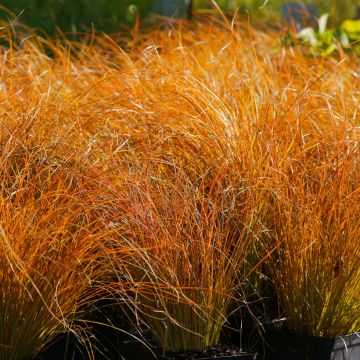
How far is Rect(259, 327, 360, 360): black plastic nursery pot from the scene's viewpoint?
2.90 m

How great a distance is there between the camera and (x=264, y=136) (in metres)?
3.36

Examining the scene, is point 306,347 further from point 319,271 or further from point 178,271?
point 178,271

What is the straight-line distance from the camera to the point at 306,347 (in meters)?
2.94

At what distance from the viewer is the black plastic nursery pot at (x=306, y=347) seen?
114 inches

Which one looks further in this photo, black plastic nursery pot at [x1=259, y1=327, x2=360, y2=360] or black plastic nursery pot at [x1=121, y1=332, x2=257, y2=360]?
black plastic nursery pot at [x1=259, y1=327, x2=360, y2=360]

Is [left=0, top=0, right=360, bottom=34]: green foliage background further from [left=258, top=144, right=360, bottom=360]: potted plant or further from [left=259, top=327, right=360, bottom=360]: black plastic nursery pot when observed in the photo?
[left=259, top=327, right=360, bottom=360]: black plastic nursery pot

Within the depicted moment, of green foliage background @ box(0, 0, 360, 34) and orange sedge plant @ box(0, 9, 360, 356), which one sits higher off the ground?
orange sedge plant @ box(0, 9, 360, 356)

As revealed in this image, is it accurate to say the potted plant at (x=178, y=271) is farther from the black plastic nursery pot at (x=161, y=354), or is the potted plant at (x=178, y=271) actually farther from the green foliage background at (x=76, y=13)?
the green foliage background at (x=76, y=13)

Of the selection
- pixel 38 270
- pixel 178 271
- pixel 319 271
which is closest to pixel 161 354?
pixel 178 271

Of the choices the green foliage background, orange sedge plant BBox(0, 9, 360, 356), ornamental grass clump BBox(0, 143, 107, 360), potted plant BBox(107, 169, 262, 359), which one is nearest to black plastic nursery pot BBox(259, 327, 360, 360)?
orange sedge plant BBox(0, 9, 360, 356)

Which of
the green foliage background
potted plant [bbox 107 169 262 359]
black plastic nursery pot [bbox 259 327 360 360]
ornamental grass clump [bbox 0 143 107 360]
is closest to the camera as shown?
ornamental grass clump [bbox 0 143 107 360]

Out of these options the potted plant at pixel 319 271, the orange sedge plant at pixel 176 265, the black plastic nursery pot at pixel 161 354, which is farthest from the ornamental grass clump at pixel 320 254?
the black plastic nursery pot at pixel 161 354

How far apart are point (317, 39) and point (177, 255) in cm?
330

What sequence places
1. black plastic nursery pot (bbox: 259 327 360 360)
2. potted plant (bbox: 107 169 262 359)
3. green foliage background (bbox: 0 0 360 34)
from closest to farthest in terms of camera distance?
1. potted plant (bbox: 107 169 262 359)
2. black plastic nursery pot (bbox: 259 327 360 360)
3. green foliage background (bbox: 0 0 360 34)
